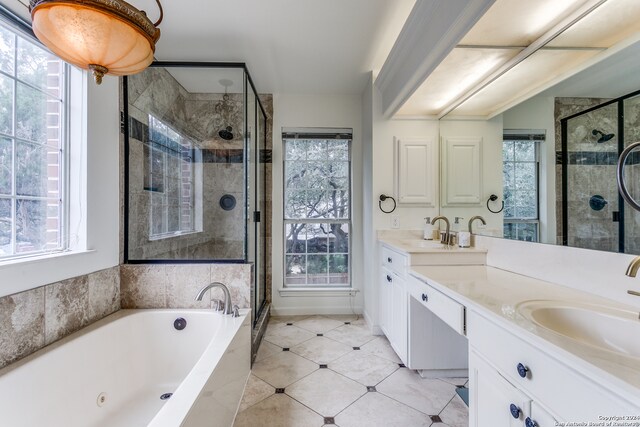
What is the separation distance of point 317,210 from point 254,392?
196cm

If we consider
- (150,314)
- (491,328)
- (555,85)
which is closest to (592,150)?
(555,85)

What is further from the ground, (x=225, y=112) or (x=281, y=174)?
(x=225, y=112)

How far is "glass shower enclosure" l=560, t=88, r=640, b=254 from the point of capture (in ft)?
3.51

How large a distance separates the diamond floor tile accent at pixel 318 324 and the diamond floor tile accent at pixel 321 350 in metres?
0.22

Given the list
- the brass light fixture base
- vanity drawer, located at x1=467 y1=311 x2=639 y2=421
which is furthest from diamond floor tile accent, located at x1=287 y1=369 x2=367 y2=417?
the brass light fixture base

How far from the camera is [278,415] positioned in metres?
1.65

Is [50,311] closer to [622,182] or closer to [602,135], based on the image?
[622,182]

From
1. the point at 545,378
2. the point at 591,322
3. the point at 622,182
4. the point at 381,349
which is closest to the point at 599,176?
the point at 622,182

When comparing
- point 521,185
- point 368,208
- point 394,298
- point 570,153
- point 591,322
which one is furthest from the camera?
point 368,208

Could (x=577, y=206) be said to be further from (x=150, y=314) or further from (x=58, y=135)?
(x=58, y=135)

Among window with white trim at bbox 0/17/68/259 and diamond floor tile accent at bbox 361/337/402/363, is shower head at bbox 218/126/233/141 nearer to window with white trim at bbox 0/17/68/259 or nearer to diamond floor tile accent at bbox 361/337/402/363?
window with white trim at bbox 0/17/68/259

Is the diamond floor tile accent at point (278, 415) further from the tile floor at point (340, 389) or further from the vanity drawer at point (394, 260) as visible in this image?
the vanity drawer at point (394, 260)

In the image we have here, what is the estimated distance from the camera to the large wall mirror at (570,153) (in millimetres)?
1093

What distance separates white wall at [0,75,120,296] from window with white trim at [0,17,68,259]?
0.09 meters
